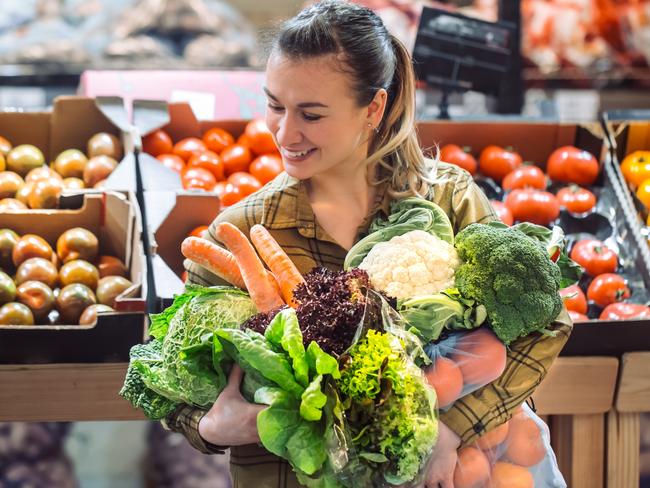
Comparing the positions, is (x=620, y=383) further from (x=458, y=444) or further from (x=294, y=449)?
(x=294, y=449)

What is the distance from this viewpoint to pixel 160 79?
10.6 feet

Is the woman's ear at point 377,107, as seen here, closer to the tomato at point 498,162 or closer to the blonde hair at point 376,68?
the blonde hair at point 376,68

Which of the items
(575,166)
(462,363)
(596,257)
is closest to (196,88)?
(575,166)

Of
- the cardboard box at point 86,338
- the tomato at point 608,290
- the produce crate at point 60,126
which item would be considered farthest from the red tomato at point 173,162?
the tomato at point 608,290

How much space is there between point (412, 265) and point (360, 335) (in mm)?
182

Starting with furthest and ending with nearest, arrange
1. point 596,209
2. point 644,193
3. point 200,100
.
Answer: point 200,100 → point 596,209 → point 644,193

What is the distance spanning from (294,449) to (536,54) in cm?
359

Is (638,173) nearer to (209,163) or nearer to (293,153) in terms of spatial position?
(209,163)

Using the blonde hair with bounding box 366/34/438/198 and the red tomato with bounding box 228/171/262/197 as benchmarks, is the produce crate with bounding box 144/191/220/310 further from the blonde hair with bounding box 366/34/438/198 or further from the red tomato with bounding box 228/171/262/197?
the blonde hair with bounding box 366/34/438/198

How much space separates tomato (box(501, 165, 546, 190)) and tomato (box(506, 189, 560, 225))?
11 cm

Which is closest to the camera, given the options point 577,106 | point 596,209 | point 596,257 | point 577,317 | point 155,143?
point 577,317

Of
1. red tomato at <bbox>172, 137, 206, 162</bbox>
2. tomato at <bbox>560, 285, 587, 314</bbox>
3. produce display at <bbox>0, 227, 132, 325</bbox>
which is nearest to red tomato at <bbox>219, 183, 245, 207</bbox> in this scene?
red tomato at <bbox>172, 137, 206, 162</bbox>

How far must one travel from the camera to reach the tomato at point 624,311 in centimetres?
239

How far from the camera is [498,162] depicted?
116 inches
